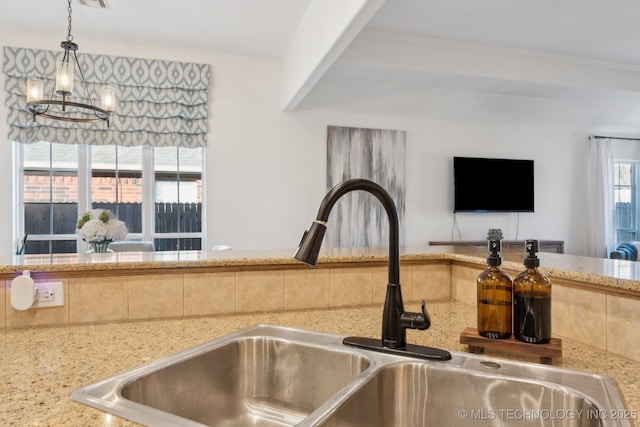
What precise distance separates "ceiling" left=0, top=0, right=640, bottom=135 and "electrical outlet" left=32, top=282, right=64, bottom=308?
7.02 ft

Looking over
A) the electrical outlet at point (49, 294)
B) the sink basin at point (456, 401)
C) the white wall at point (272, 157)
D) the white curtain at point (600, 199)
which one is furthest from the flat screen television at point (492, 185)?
the electrical outlet at point (49, 294)

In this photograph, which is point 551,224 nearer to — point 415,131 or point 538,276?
point 415,131

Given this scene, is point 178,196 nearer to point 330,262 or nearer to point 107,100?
point 107,100

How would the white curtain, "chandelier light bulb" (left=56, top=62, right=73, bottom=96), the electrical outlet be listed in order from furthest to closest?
the white curtain → "chandelier light bulb" (left=56, top=62, right=73, bottom=96) → the electrical outlet

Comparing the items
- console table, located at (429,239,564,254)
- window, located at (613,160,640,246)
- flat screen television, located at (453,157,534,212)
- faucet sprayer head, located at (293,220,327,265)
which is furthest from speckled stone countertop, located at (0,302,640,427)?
window, located at (613,160,640,246)

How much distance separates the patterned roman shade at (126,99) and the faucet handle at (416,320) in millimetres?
3652

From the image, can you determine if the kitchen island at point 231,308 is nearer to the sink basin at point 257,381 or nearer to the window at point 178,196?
the sink basin at point 257,381

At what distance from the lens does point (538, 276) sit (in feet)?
2.76

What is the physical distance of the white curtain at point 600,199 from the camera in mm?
5344

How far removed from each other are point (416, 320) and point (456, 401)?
0.52 ft

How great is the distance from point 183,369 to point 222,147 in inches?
142

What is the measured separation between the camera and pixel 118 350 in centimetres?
87

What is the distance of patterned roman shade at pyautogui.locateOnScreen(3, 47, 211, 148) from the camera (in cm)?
370

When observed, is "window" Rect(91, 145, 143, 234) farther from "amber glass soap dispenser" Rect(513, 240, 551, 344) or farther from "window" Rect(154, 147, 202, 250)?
"amber glass soap dispenser" Rect(513, 240, 551, 344)
